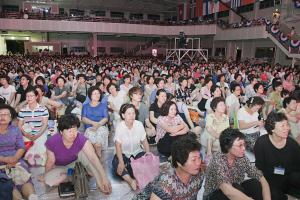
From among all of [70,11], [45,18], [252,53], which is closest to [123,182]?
[252,53]

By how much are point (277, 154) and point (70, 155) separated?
7.68ft

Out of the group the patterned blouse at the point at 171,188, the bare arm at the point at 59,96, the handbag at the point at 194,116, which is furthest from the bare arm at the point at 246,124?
the bare arm at the point at 59,96

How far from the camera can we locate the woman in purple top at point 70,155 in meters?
3.36

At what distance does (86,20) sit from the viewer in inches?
964

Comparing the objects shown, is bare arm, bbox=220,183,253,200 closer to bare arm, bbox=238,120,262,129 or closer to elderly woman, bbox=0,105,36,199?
elderly woman, bbox=0,105,36,199

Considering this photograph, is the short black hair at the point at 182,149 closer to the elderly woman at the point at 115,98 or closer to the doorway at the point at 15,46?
the elderly woman at the point at 115,98

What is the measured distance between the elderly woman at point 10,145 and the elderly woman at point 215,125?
255cm

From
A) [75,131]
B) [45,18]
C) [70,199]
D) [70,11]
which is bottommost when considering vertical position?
[70,199]

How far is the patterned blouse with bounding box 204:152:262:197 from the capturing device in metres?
2.66

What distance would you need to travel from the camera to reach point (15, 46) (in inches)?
1168

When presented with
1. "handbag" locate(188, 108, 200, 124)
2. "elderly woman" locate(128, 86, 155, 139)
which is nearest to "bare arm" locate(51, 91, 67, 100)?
"elderly woman" locate(128, 86, 155, 139)

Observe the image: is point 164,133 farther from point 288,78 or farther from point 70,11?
point 70,11

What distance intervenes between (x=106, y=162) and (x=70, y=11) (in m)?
29.7

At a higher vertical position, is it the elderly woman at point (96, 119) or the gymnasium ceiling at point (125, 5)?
the gymnasium ceiling at point (125, 5)
